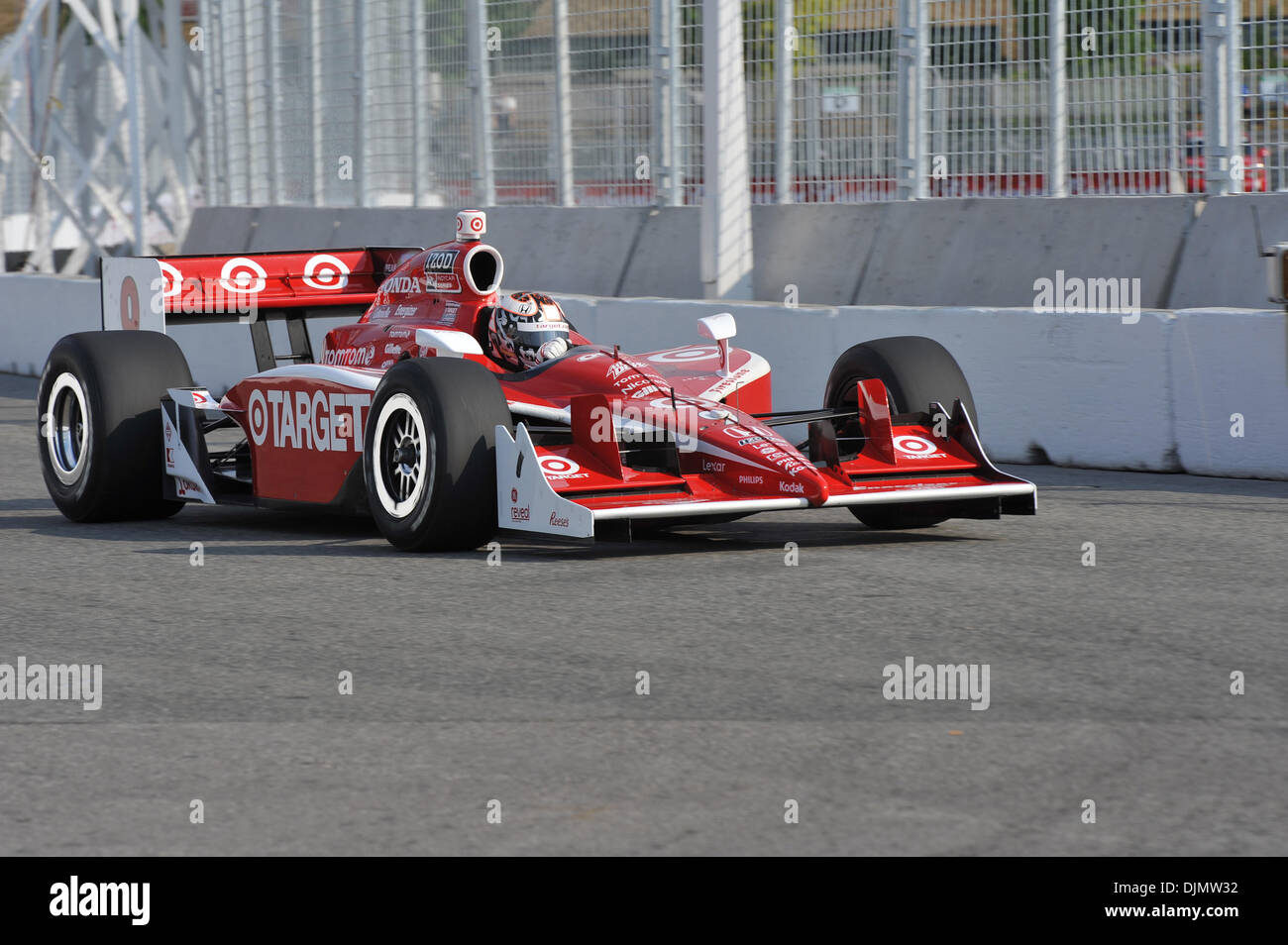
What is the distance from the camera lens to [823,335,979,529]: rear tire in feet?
26.5

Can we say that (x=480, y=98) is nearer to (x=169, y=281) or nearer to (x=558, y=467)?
(x=169, y=281)

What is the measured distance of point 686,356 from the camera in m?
9.12

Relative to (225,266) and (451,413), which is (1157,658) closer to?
(451,413)

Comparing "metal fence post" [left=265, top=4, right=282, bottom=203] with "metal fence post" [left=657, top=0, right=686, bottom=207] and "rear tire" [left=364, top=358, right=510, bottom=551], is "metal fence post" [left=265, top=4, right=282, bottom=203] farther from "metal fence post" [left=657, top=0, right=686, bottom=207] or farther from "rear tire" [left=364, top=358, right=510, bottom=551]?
"rear tire" [left=364, top=358, right=510, bottom=551]

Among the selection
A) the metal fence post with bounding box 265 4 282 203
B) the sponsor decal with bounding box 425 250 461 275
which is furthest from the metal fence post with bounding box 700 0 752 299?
the metal fence post with bounding box 265 4 282 203

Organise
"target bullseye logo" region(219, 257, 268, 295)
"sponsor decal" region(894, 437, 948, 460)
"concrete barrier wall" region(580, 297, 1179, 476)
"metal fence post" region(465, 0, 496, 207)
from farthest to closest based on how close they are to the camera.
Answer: "metal fence post" region(465, 0, 496, 207) < "concrete barrier wall" region(580, 297, 1179, 476) < "target bullseye logo" region(219, 257, 268, 295) < "sponsor decal" region(894, 437, 948, 460)

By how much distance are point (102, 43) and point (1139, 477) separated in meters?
16.5

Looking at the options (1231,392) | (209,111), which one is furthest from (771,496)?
(209,111)

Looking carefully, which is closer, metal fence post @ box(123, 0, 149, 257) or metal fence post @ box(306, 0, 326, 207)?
metal fence post @ box(306, 0, 326, 207)

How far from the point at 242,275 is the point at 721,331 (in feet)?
8.70

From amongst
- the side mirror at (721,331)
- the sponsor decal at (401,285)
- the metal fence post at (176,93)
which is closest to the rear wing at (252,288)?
the sponsor decal at (401,285)

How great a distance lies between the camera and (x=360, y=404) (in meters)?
7.93

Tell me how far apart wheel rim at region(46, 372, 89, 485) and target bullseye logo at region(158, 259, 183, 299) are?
67 centimetres

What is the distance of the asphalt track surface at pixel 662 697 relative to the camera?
3975 mm
